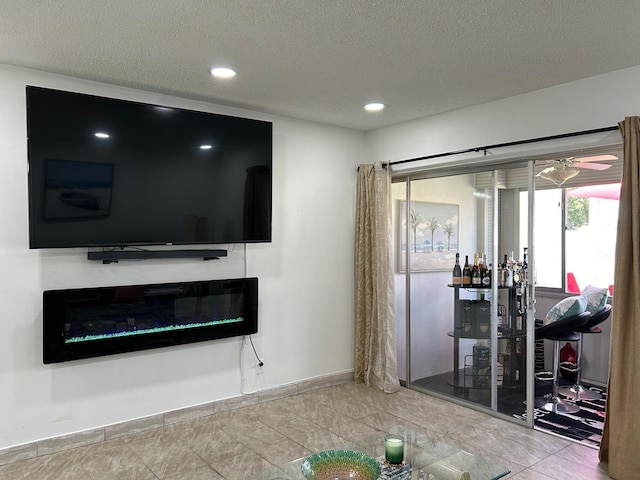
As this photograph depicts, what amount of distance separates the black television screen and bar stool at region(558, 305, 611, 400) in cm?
296

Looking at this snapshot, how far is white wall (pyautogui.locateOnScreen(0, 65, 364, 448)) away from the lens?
3.16m

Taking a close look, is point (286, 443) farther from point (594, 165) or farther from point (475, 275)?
point (594, 165)

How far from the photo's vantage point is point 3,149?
10.3 ft

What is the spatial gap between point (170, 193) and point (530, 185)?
2640mm

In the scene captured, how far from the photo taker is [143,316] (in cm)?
360

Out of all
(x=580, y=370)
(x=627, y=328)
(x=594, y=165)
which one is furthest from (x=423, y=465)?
(x=594, y=165)

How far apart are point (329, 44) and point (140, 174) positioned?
62.3 inches

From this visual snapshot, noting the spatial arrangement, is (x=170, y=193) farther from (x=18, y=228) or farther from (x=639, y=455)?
(x=639, y=455)

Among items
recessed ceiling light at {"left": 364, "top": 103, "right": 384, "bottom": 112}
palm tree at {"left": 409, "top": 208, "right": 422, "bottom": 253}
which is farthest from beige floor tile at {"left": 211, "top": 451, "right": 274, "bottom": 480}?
recessed ceiling light at {"left": 364, "top": 103, "right": 384, "bottom": 112}

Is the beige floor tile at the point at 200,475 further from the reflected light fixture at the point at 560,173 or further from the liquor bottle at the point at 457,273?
the reflected light fixture at the point at 560,173

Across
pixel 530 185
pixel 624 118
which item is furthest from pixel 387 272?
pixel 624 118

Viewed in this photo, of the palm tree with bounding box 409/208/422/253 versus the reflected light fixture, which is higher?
the reflected light fixture

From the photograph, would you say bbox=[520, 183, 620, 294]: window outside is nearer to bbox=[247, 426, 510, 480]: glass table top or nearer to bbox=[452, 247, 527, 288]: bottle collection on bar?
bbox=[452, 247, 527, 288]: bottle collection on bar

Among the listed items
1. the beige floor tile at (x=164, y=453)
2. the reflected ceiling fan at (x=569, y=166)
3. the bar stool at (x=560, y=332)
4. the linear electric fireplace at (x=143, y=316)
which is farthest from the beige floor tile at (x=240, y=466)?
the reflected ceiling fan at (x=569, y=166)
